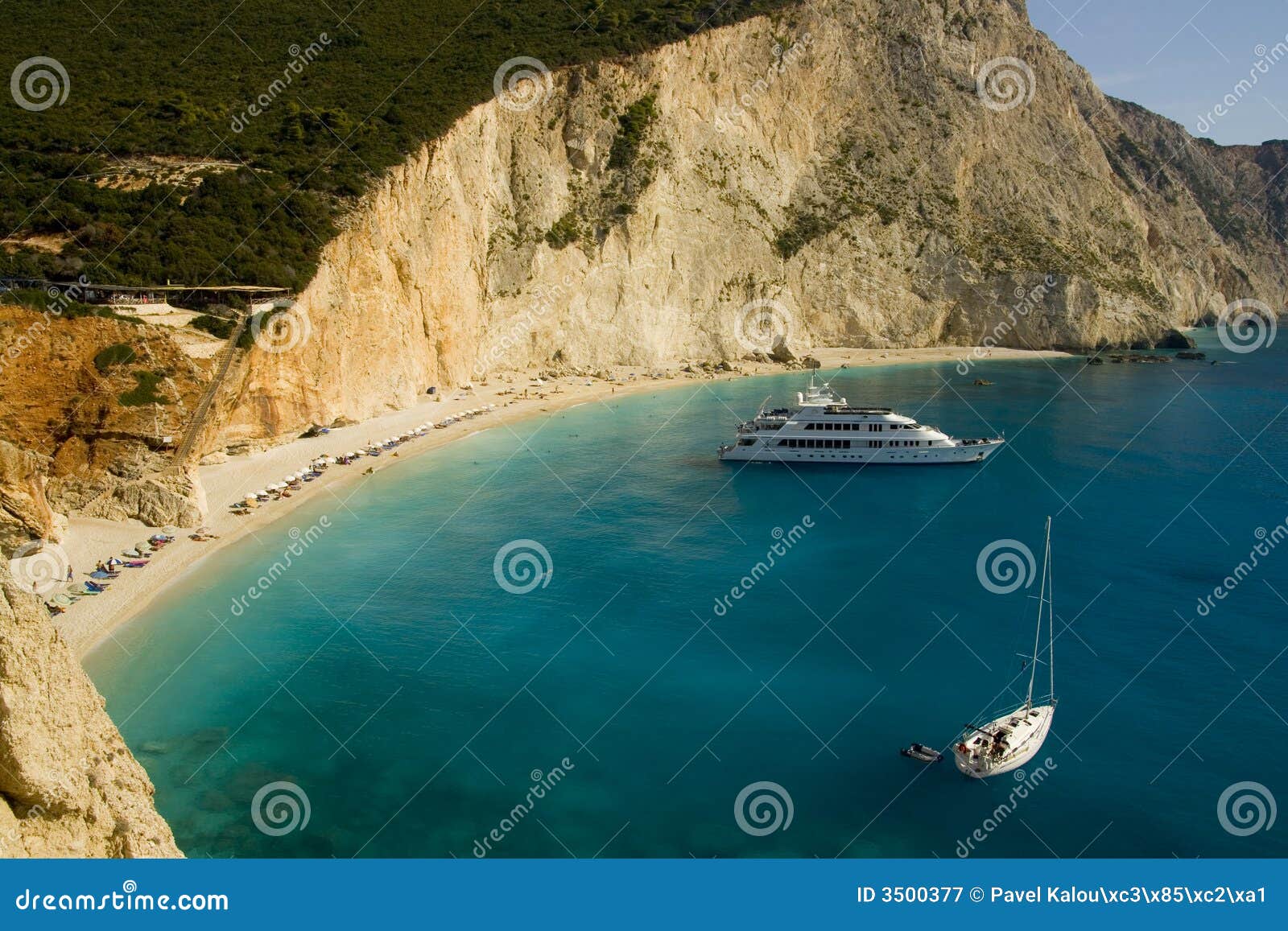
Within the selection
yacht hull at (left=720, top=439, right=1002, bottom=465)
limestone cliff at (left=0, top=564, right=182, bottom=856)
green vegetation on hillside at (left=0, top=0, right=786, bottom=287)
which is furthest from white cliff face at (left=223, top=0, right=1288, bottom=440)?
limestone cliff at (left=0, top=564, right=182, bottom=856)

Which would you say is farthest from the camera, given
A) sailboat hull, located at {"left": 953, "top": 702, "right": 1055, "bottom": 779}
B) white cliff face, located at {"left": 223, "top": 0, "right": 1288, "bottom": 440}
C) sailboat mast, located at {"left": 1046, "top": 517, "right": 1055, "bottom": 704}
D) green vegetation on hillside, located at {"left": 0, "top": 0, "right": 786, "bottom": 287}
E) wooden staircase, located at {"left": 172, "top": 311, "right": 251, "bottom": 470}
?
white cliff face, located at {"left": 223, "top": 0, "right": 1288, "bottom": 440}

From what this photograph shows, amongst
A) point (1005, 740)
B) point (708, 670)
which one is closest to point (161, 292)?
point (708, 670)

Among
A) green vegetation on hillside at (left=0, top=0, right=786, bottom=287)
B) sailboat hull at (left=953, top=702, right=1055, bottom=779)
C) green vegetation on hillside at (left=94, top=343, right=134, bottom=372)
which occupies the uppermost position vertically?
green vegetation on hillside at (left=0, top=0, right=786, bottom=287)

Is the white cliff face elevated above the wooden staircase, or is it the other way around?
the white cliff face

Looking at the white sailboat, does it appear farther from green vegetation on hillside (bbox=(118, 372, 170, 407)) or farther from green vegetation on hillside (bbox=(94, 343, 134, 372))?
green vegetation on hillside (bbox=(94, 343, 134, 372))

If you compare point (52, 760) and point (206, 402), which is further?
point (206, 402)

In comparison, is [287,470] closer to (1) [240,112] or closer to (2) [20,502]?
(2) [20,502]

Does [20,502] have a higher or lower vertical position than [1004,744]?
lower
